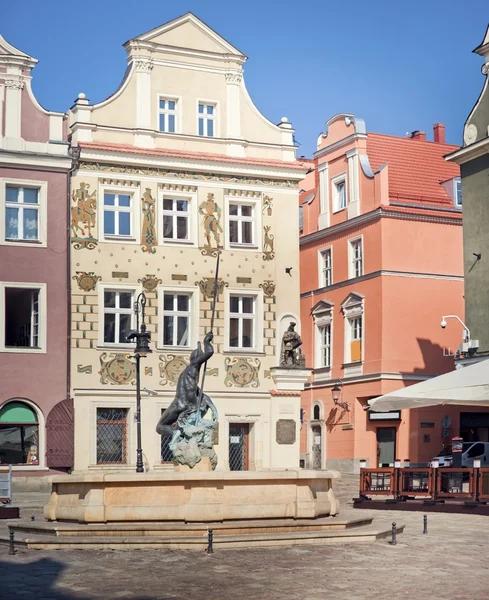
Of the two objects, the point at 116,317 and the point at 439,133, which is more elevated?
the point at 439,133

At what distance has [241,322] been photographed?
35.3 metres

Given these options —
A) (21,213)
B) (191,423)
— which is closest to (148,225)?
(21,213)

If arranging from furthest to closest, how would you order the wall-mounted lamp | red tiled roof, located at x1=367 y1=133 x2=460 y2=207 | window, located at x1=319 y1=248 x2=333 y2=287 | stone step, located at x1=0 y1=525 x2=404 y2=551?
window, located at x1=319 y1=248 x2=333 y2=287, red tiled roof, located at x1=367 y1=133 x2=460 y2=207, the wall-mounted lamp, stone step, located at x1=0 y1=525 x2=404 y2=551

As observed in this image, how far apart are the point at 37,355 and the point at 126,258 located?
3.66 meters

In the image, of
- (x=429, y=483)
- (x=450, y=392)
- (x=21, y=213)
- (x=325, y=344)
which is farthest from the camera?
(x=325, y=344)

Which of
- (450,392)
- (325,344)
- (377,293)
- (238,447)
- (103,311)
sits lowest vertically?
(238,447)

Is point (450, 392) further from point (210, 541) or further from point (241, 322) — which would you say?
point (241, 322)

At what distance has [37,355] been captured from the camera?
32562 mm

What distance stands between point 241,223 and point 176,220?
79.8 inches

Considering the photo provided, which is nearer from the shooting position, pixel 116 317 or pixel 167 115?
pixel 116 317

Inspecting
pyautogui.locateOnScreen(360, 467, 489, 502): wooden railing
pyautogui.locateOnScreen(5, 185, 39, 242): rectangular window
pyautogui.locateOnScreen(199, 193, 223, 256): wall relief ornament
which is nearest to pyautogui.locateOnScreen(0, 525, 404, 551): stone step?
pyautogui.locateOnScreen(360, 467, 489, 502): wooden railing

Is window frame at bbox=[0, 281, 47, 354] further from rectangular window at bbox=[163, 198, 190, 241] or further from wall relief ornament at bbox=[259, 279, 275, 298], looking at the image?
wall relief ornament at bbox=[259, 279, 275, 298]

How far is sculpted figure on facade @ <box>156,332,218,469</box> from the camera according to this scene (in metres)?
19.4

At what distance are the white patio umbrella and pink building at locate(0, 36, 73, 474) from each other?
431 inches
